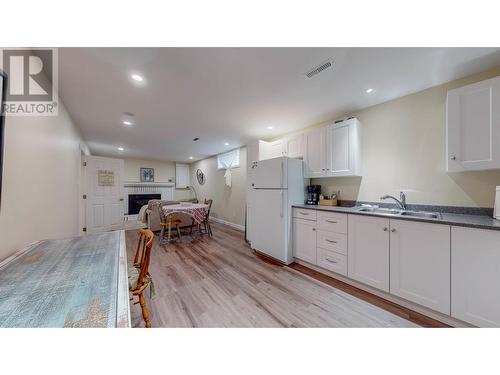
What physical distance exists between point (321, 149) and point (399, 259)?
170 centimetres

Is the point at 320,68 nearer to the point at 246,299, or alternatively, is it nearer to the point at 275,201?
the point at 275,201

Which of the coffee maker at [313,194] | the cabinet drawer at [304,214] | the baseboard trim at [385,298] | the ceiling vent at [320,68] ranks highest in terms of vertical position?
the ceiling vent at [320,68]

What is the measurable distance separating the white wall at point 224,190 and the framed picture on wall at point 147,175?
159 cm

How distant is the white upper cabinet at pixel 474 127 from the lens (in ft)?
4.73

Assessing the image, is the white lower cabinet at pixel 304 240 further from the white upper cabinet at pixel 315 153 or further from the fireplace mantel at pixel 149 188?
the fireplace mantel at pixel 149 188

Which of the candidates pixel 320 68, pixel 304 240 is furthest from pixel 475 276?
pixel 320 68

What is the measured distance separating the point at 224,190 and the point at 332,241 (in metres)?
3.87

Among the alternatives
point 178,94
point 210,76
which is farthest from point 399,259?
point 178,94

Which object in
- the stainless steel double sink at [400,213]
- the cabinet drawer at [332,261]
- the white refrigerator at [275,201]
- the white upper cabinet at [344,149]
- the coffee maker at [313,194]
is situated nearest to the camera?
the stainless steel double sink at [400,213]

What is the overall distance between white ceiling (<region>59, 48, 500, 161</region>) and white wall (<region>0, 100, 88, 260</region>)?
2.07ft

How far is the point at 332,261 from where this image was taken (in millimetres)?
2188

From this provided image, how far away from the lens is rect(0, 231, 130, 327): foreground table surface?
1.99 ft

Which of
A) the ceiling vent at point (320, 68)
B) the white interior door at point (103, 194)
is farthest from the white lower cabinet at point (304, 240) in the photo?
the white interior door at point (103, 194)
